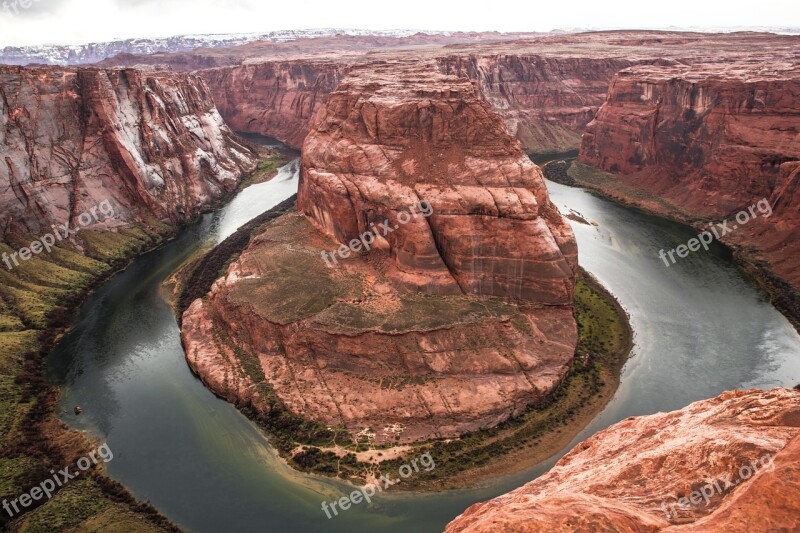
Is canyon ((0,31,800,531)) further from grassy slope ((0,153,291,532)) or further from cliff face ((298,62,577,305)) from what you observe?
grassy slope ((0,153,291,532))

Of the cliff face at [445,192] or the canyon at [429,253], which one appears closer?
the canyon at [429,253]

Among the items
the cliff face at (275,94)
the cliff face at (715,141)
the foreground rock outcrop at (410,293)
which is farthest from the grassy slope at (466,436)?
the cliff face at (275,94)

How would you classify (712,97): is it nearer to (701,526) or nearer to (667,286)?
(667,286)

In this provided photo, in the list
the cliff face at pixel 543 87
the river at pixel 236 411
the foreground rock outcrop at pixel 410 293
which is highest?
the cliff face at pixel 543 87

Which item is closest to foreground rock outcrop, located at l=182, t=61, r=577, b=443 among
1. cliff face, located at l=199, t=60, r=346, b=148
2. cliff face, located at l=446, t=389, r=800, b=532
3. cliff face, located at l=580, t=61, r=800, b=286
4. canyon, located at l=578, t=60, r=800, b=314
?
cliff face, located at l=446, t=389, r=800, b=532

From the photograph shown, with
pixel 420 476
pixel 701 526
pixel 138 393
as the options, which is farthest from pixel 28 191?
pixel 701 526

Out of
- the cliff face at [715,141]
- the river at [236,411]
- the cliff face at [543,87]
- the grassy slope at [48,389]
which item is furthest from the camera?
the cliff face at [543,87]

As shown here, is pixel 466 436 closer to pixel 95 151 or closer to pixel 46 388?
pixel 46 388

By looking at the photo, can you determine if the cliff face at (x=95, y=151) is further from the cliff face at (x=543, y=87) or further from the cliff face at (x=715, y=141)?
the cliff face at (x=715, y=141)
